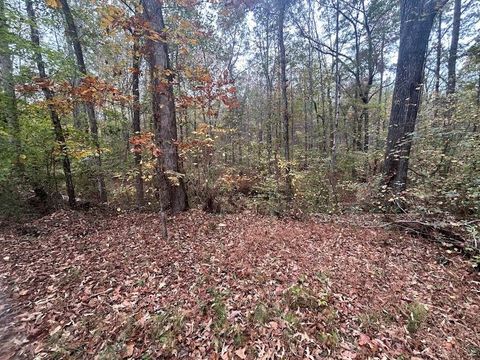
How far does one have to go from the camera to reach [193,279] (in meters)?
3.82

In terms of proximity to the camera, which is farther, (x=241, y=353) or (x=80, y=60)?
(x=80, y=60)

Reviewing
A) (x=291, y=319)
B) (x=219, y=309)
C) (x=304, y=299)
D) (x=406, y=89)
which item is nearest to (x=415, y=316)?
(x=304, y=299)

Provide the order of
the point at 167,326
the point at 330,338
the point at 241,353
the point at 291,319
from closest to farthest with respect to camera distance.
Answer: the point at 241,353, the point at 330,338, the point at 167,326, the point at 291,319

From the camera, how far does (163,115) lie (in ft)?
21.1

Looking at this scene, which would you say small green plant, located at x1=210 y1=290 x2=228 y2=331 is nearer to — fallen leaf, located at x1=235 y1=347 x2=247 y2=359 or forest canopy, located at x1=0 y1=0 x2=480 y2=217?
fallen leaf, located at x1=235 y1=347 x2=247 y2=359

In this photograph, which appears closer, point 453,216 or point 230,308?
point 230,308

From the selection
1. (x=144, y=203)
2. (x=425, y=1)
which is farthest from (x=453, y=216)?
(x=144, y=203)

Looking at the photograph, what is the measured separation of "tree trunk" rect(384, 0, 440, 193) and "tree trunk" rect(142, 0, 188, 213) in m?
5.16

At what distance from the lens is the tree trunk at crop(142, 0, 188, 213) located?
507cm

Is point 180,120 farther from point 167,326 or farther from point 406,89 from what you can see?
point 167,326

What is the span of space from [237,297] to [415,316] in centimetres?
233

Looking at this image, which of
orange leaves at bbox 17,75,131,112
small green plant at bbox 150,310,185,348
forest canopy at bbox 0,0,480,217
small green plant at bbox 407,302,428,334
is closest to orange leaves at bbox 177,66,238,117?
forest canopy at bbox 0,0,480,217

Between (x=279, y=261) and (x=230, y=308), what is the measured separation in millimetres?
1396

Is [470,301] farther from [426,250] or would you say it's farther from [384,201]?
[384,201]
